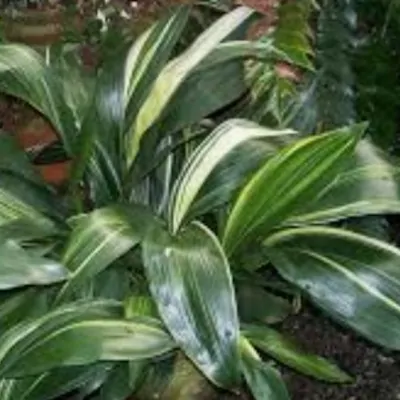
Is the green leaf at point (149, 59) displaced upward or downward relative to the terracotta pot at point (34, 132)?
upward

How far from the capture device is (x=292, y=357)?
124 centimetres

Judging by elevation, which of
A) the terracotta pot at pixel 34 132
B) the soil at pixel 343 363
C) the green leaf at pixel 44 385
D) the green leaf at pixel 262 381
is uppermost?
the terracotta pot at pixel 34 132

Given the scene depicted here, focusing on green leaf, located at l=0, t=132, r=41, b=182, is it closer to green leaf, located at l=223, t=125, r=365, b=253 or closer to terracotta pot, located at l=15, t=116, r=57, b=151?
green leaf, located at l=223, t=125, r=365, b=253

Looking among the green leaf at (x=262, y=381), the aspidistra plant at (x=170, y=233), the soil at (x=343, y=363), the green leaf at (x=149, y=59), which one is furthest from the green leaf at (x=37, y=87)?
the soil at (x=343, y=363)

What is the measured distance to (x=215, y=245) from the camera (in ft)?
3.93

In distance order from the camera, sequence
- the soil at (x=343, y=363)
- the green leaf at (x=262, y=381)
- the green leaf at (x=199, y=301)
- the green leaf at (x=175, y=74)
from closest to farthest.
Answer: the green leaf at (x=199, y=301)
the green leaf at (x=262, y=381)
the green leaf at (x=175, y=74)
the soil at (x=343, y=363)

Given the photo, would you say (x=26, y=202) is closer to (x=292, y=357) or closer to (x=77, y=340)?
(x=77, y=340)

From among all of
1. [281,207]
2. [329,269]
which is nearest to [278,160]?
[281,207]

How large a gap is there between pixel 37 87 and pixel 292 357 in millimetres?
577

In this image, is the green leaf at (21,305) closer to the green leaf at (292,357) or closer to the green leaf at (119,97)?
the green leaf at (119,97)

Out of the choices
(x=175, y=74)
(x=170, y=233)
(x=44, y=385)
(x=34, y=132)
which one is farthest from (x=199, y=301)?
(x=34, y=132)

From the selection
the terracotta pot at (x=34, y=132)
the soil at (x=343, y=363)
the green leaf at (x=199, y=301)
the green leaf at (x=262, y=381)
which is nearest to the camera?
the green leaf at (x=199, y=301)

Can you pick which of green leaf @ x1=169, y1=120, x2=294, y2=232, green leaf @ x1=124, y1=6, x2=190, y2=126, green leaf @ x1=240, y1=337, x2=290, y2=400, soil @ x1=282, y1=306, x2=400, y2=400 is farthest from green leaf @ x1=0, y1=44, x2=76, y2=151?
soil @ x1=282, y1=306, x2=400, y2=400

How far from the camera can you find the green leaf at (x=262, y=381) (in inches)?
46.5
